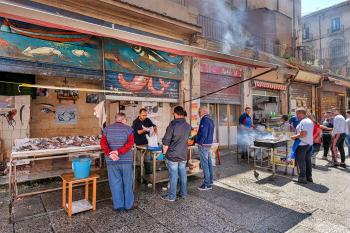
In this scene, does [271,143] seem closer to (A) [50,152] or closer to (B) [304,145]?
(B) [304,145]

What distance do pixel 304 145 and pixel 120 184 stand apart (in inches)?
189

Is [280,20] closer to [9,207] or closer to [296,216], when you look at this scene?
[296,216]

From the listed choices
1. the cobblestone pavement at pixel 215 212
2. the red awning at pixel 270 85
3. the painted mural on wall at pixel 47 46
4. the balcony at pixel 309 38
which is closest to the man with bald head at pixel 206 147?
the cobblestone pavement at pixel 215 212

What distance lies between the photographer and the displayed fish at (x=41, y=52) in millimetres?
5489

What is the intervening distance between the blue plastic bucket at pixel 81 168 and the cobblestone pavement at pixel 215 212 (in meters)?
0.69

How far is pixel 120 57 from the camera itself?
283 inches

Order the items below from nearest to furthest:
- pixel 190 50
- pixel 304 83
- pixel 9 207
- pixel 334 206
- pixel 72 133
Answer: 1. pixel 9 207
2. pixel 334 206
3. pixel 190 50
4. pixel 72 133
5. pixel 304 83

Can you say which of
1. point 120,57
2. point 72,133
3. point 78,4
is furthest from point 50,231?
point 78,4

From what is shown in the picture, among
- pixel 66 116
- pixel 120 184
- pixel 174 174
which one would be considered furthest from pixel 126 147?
pixel 66 116

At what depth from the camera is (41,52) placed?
5.70 meters

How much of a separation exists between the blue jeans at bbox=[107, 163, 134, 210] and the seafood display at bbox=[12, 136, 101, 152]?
1517 millimetres

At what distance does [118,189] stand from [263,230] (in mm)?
2585

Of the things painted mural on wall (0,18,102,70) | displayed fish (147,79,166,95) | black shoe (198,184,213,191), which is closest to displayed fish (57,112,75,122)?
painted mural on wall (0,18,102,70)

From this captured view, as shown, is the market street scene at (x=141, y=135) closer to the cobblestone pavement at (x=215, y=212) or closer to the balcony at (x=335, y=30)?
the cobblestone pavement at (x=215, y=212)
